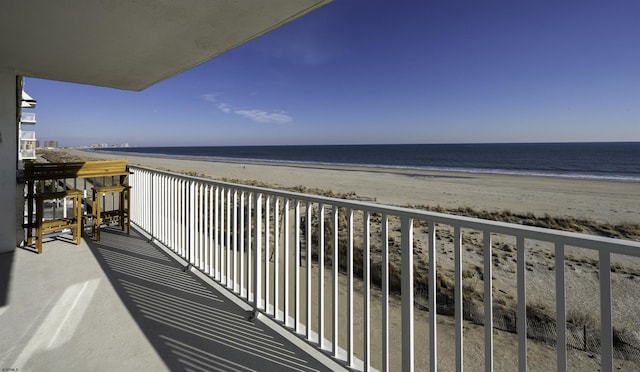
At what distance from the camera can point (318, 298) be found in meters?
1.65

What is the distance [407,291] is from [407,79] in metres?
32.7

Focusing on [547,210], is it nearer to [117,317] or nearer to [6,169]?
[117,317]

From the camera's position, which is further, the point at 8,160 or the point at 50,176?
the point at 50,176

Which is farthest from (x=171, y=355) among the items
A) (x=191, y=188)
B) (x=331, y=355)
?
(x=191, y=188)

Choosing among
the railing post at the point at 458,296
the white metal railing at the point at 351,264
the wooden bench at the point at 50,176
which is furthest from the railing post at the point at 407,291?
the wooden bench at the point at 50,176

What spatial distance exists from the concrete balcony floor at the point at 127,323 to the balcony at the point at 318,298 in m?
0.01

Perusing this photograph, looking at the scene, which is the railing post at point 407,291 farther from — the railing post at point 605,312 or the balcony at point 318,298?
the railing post at point 605,312

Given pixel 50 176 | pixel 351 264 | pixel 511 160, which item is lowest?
pixel 351 264

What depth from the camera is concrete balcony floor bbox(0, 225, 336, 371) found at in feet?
4.96

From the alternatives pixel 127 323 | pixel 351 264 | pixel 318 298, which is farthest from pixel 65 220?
pixel 351 264

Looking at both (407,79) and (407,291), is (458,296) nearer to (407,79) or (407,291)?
(407,291)

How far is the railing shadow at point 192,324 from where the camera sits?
154 centimetres

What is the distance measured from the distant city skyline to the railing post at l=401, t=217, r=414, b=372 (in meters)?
7.01

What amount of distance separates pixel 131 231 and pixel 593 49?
3133 cm
